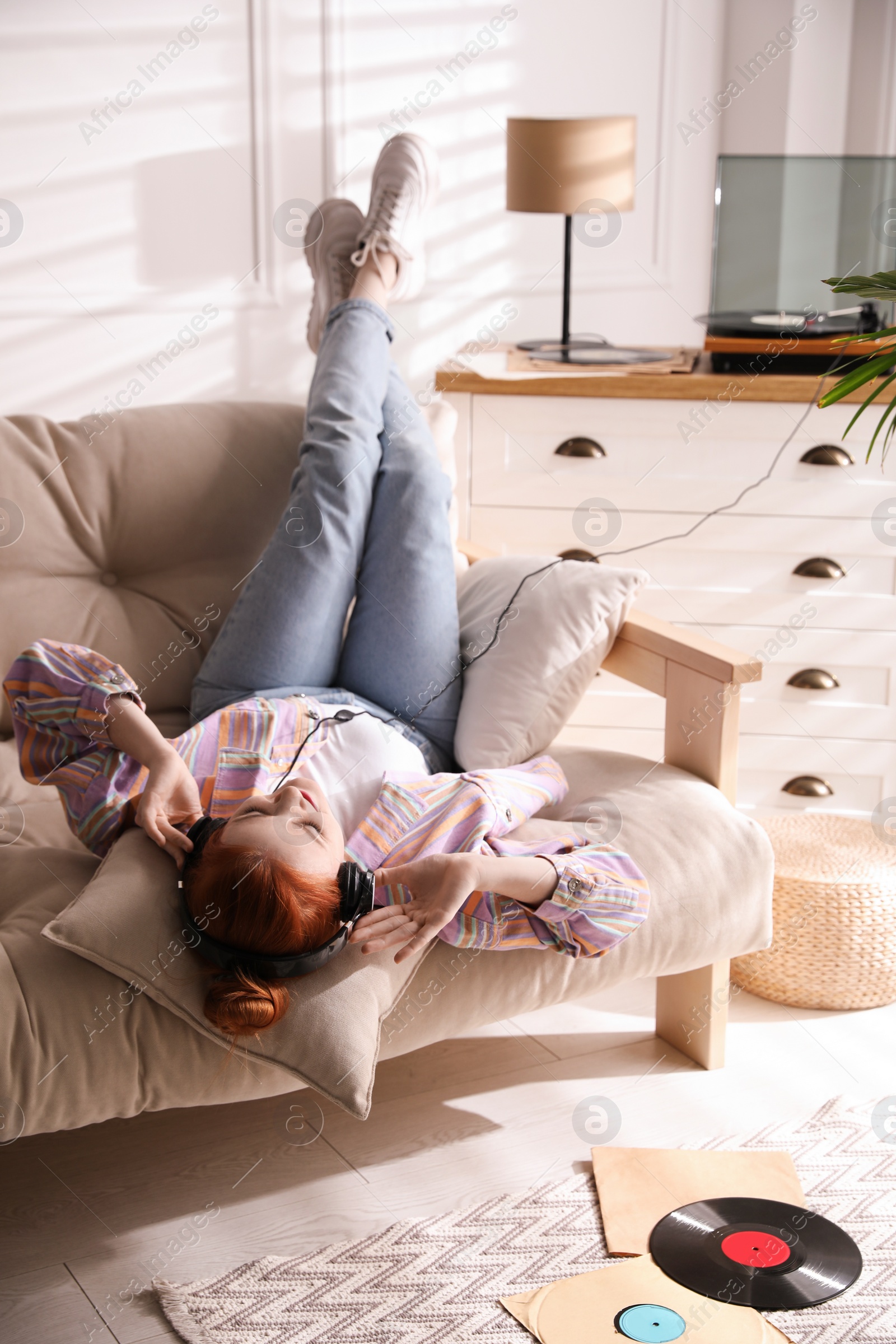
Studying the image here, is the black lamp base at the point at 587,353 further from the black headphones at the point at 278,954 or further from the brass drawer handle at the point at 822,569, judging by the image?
the black headphones at the point at 278,954

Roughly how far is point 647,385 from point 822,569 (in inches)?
18.3

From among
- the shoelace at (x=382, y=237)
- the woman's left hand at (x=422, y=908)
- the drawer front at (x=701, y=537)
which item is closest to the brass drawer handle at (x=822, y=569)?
the drawer front at (x=701, y=537)

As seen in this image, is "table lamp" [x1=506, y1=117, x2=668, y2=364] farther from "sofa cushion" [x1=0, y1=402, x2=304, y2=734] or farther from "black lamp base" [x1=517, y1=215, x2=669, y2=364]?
"sofa cushion" [x1=0, y1=402, x2=304, y2=734]

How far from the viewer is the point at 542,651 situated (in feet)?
5.14

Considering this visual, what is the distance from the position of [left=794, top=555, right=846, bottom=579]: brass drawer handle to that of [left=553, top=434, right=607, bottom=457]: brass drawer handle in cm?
42

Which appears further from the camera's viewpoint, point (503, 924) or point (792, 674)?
point (792, 674)

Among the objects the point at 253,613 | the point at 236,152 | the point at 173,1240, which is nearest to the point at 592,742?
the point at 253,613

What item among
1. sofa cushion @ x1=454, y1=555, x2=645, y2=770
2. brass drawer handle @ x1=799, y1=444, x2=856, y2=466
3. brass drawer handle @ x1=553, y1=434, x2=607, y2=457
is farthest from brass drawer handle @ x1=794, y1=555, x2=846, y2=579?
sofa cushion @ x1=454, y1=555, x2=645, y2=770

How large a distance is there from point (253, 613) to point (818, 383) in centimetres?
112

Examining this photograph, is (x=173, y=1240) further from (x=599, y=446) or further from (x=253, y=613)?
(x=599, y=446)

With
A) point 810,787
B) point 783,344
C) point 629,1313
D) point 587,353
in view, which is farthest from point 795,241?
point 629,1313

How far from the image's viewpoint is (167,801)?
1.31m

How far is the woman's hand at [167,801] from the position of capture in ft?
4.12

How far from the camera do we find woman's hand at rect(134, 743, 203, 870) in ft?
4.12
